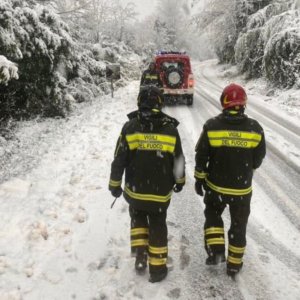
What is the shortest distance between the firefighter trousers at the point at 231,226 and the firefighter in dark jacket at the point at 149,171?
50 centimetres

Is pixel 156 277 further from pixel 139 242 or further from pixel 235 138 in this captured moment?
pixel 235 138

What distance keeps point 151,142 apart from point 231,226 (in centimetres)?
132

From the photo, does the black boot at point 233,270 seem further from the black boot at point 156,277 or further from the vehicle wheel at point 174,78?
the vehicle wheel at point 174,78

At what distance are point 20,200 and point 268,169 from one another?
16.6 ft

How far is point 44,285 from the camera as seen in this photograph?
4.25 m

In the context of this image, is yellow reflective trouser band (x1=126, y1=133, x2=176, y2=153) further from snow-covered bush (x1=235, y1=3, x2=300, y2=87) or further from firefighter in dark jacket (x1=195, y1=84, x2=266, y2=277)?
snow-covered bush (x1=235, y1=3, x2=300, y2=87)

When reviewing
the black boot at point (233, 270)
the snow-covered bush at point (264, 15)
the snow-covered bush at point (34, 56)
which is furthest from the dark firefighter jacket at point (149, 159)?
the snow-covered bush at point (264, 15)

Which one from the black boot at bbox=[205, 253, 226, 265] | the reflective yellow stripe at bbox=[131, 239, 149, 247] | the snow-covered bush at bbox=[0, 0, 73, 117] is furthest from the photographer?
the snow-covered bush at bbox=[0, 0, 73, 117]

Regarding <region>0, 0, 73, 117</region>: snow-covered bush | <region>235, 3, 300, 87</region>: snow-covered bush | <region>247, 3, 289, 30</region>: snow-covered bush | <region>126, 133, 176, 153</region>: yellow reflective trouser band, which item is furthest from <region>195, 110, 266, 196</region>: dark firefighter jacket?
<region>247, 3, 289, 30</region>: snow-covered bush

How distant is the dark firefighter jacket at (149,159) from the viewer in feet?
13.2

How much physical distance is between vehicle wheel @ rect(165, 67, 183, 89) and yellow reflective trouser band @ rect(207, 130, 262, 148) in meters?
11.7

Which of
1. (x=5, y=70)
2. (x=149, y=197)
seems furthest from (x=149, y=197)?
(x=5, y=70)

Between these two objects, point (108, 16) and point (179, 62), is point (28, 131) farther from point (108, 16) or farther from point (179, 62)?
point (108, 16)

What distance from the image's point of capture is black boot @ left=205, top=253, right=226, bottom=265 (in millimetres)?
4527
